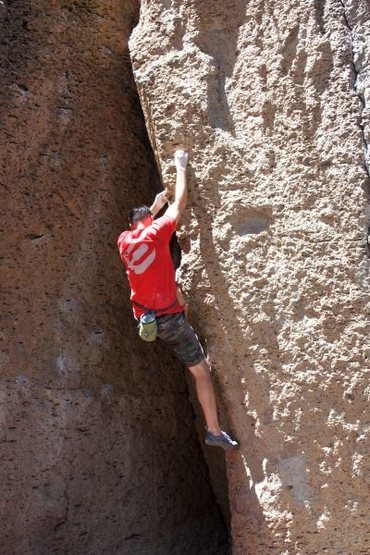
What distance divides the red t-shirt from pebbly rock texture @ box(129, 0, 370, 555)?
12cm

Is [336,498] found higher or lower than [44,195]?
lower

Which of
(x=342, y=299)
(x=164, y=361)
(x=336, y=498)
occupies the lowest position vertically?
(x=336, y=498)

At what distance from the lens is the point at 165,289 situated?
10.8 feet

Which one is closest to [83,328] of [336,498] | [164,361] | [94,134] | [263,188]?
[164,361]

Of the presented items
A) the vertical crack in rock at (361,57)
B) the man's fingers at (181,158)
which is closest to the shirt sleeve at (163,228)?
the man's fingers at (181,158)

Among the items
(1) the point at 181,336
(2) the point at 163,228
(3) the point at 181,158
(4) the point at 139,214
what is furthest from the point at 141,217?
(1) the point at 181,336

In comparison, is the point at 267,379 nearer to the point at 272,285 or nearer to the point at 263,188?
the point at 272,285

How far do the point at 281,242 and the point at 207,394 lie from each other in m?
0.64

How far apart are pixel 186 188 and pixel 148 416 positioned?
3.86 ft

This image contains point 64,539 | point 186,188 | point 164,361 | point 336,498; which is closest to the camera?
point 336,498

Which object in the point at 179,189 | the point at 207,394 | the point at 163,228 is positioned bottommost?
the point at 207,394

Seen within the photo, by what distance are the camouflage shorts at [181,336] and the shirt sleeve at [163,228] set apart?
11.9 inches

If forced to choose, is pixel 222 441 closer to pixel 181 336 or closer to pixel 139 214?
pixel 181 336

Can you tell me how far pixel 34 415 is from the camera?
12.4ft
